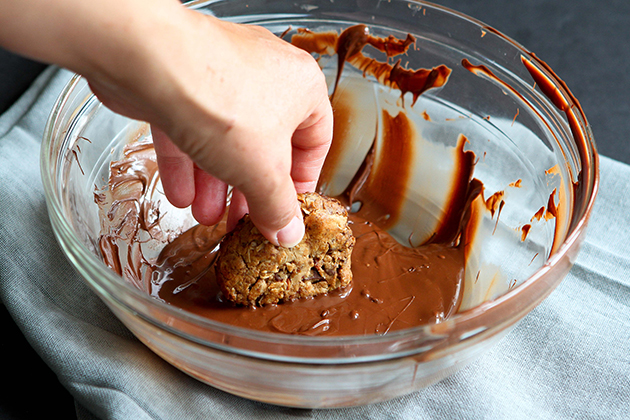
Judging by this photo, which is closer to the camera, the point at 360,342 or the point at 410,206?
the point at 360,342

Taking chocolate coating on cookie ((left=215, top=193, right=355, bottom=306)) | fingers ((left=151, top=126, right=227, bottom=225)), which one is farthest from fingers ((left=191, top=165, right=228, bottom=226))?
chocolate coating on cookie ((left=215, top=193, right=355, bottom=306))

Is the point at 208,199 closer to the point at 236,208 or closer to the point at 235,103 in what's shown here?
the point at 236,208

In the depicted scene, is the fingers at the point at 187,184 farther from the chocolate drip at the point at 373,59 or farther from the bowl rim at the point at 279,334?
the chocolate drip at the point at 373,59

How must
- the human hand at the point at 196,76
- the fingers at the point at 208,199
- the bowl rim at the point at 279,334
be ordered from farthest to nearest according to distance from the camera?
the fingers at the point at 208,199
the bowl rim at the point at 279,334
the human hand at the point at 196,76

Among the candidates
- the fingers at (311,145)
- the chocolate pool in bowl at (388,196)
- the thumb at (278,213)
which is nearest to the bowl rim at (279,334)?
the chocolate pool in bowl at (388,196)

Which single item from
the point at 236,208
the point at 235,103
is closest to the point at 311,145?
the point at 236,208

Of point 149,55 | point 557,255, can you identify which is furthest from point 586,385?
point 149,55

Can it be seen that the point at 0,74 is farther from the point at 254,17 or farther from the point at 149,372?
the point at 149,372

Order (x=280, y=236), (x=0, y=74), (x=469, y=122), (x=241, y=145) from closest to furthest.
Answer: (x=241, y=145)
(x=280, y=236)
(x=469, y=122)
(x=0, y=74)
